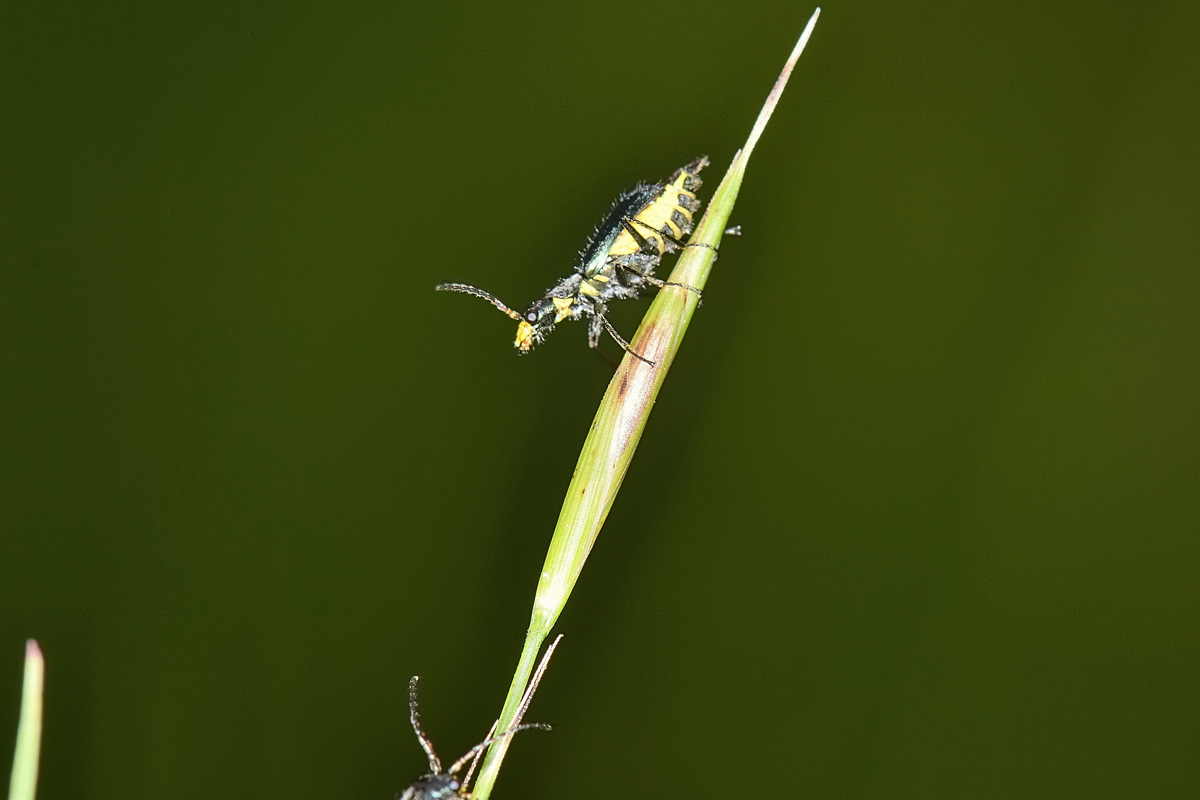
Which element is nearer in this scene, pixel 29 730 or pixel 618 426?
pixel 29 730

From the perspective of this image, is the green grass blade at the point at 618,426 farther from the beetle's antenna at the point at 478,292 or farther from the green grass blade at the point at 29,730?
the beetle's antenna at the point at 478,292

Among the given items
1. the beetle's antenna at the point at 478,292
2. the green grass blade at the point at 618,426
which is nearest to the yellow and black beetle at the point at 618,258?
the beetle's antenna at the point at 478,292

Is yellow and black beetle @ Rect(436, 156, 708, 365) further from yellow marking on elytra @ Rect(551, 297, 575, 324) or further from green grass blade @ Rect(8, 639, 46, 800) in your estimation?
green grass blade @ Rect(8, 639, 46, 800)

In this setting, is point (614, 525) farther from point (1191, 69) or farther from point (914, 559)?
point (1191, 69)

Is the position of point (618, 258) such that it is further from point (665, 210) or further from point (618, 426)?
point (618, 426)

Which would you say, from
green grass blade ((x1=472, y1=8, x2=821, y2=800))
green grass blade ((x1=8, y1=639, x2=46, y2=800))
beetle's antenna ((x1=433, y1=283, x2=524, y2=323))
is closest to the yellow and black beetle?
beetle's antenna ((x1=433, y1=283, x2=524, y2=323))

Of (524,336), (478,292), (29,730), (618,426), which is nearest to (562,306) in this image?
(524,336)
